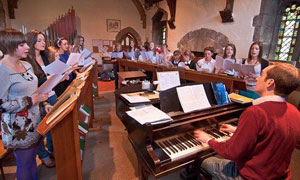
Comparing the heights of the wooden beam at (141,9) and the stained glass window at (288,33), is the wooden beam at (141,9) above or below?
above

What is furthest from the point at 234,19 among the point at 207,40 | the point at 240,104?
the point at 240,104

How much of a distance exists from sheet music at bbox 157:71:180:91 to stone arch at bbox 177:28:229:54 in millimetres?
3761

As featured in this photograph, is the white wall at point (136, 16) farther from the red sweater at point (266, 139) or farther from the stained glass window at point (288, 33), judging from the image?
the red sweater at point (266, 139)

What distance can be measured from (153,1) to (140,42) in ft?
6.36

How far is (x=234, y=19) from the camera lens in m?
4.38

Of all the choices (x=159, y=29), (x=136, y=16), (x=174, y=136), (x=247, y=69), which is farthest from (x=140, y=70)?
(x=136, y=16)

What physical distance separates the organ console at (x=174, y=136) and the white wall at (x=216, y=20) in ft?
11.5

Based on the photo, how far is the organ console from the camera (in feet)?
3.63

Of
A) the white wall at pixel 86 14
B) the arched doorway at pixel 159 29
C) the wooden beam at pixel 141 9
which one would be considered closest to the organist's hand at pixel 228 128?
the arched doorway at pixel 159 29

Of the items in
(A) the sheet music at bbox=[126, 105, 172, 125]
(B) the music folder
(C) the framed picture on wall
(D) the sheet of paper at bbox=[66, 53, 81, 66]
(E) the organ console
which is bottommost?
(E) the organ console

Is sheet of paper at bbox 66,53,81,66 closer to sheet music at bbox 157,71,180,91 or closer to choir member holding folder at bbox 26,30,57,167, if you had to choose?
choir member holding folder at bbox 26,30,57,167

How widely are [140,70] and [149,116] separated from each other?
9.10 ft

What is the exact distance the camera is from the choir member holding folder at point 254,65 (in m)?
2.05

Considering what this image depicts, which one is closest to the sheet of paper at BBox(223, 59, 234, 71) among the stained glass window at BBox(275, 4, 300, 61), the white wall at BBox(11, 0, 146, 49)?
the stained glass window at BBox(275, 4, 300, 61)
